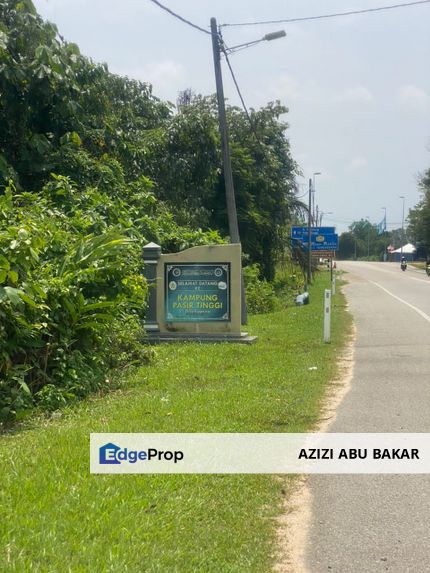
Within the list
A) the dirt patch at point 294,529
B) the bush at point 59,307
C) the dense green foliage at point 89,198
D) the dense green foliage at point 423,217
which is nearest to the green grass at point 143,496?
the dirt patch at point 294,529

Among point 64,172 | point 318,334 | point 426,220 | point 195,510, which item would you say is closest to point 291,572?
point 195,510

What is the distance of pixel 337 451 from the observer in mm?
6496

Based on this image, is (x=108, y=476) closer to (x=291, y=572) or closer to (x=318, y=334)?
(x=291, y=572)

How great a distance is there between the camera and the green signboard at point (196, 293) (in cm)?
1391

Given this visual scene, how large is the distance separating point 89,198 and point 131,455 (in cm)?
963

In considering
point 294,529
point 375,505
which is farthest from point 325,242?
point 294,529

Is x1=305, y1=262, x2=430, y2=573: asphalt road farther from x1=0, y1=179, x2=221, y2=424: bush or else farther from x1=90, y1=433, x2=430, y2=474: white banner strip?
x1=0, y1=179, x2=221, y2=424: bush

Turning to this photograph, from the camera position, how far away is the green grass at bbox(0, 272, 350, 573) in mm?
4027

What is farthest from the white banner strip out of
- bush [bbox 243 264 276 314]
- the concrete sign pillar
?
bush [bbox 243 264 276 314]

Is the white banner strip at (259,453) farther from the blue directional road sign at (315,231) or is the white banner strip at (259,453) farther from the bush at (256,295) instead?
the blue directional road sign at (315,231)

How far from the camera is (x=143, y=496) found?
5.00 metres

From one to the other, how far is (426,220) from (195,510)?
78539mm

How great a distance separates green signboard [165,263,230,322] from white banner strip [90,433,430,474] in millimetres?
7126

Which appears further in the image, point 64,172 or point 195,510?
point 64,172
